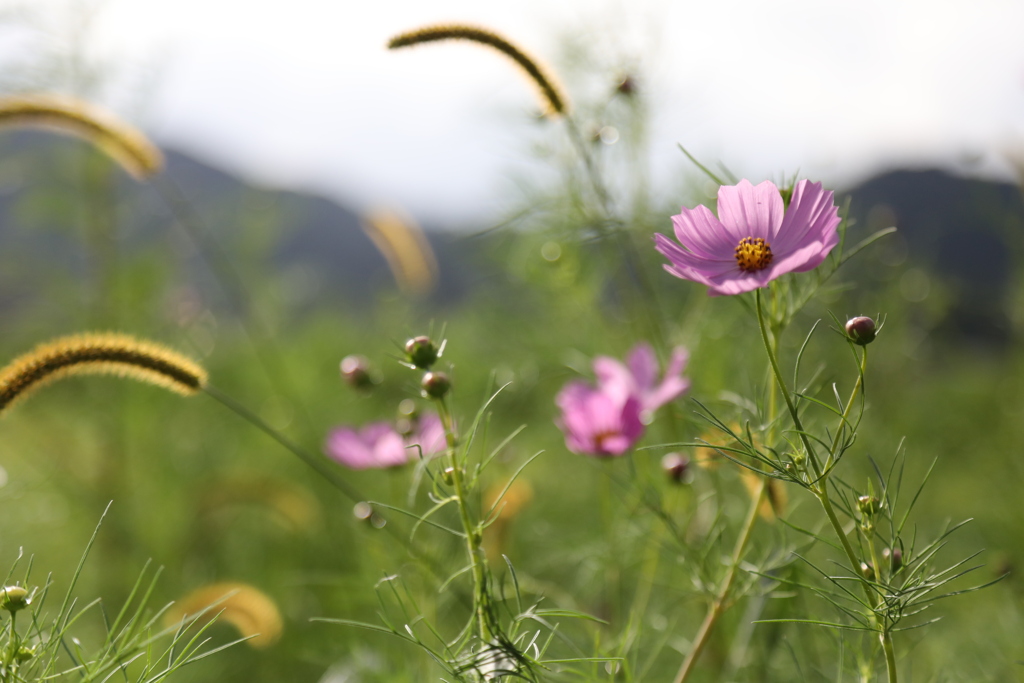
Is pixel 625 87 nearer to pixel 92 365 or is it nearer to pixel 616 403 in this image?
pixel 616 403

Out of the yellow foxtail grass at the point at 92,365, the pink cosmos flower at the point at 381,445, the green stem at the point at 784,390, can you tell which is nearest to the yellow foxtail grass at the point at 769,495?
the green stem at the point at 784,390

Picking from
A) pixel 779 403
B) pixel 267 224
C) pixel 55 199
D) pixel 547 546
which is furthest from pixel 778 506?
pixel 267 224

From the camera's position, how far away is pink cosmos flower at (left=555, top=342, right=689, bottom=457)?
61cm

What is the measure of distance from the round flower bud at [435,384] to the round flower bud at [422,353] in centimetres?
1

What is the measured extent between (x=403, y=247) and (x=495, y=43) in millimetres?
771

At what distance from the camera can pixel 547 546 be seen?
1142mm

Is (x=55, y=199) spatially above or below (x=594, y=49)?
below

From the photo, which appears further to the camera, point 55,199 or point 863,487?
point 55,199

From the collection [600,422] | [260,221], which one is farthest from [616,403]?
[260,221]

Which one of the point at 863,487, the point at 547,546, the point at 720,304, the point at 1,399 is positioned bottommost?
the point at 547,546

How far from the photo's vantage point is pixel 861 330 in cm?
38

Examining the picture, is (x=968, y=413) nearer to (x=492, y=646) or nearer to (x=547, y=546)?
(x=547, y=546)

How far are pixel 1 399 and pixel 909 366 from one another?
61.2 inches

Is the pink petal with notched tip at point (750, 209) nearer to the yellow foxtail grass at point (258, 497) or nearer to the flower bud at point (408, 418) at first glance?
the flower bud at point (408, 418)
